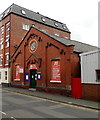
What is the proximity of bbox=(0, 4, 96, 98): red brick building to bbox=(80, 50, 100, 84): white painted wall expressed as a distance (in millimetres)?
1382

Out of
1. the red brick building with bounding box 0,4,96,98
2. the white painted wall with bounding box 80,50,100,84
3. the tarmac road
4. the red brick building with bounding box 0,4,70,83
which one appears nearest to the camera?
the tarmac road

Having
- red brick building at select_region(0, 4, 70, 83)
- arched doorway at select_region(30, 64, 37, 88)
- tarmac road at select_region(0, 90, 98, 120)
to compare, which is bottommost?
tarmac road at select_region(0, 90, 98, 120)

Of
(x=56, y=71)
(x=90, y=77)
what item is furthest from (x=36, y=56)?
(x=90, y=77)

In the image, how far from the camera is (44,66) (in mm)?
19750

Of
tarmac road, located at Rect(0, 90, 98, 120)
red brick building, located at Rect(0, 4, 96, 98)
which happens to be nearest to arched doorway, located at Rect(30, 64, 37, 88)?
red brick building, located at Rect(0, 4, 96, 98)

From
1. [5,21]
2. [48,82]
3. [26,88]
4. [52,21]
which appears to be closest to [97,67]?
[48,82]

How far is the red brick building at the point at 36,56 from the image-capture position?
16734 millimetres

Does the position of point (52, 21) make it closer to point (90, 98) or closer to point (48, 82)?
point (48, 82)

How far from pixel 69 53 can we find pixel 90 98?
16.5ft

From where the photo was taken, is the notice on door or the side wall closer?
the side wall

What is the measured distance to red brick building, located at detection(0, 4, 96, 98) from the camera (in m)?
16.7

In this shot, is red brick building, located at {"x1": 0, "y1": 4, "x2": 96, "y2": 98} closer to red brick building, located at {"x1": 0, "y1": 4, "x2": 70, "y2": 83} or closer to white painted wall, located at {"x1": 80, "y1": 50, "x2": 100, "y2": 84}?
red brick building, located at {"x1": 0, "y1": 4, "x2": 70, "y2": 83}

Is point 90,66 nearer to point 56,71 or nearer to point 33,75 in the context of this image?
point 56,71

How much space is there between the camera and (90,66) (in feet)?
47.0
